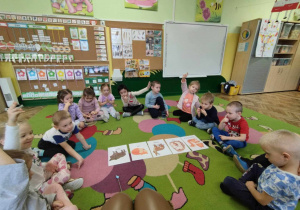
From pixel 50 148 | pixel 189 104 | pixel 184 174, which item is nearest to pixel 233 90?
pixel 189 104

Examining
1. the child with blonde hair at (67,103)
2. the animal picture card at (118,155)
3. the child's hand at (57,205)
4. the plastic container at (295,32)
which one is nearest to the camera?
the child's hand at (57,205)

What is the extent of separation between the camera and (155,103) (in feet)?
8.45

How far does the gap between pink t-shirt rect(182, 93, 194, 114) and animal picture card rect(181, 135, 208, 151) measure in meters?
0.65

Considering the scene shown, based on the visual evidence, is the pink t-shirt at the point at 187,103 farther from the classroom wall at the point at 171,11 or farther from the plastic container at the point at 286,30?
the plastic container at the point at 286,30

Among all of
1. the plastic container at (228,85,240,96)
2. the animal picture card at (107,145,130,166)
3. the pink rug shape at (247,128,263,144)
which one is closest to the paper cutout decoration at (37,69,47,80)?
the animal picture card at (107,145,130,166)

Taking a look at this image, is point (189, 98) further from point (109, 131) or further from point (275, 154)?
point (275, 154)

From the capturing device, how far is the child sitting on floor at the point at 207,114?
1976 mm

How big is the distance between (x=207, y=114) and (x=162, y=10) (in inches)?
99.8

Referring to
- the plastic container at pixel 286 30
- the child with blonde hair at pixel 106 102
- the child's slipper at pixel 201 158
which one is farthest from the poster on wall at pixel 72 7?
the plastic container at pixel 286 30

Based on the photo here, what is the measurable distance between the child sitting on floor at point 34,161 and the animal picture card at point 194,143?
1.17m

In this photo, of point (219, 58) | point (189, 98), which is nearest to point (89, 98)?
point (189, 98)

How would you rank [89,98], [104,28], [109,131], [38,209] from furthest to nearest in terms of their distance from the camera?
[104,28] < [89,98] < [109,131] < [38,209]

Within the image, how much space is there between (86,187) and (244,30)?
4675 millimetres

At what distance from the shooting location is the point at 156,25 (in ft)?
10.6
